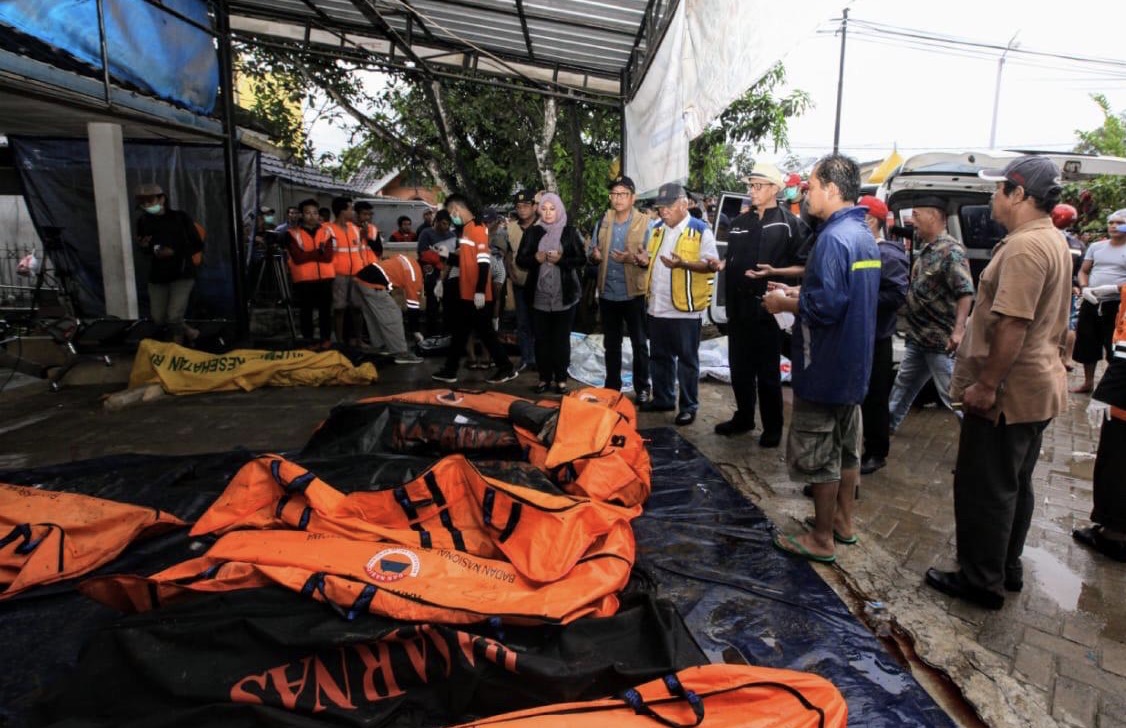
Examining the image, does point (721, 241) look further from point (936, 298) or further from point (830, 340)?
point (830, 340)

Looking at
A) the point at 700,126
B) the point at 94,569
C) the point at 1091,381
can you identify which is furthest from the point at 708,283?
the point at 1091,381

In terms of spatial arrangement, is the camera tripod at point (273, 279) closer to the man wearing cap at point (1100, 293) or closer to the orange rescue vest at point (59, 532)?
the orange rescue vest at point (59, 532)

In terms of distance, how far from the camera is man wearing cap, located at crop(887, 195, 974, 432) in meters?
4.10

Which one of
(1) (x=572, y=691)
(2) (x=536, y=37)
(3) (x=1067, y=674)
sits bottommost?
(3) (x=1067, y=674)

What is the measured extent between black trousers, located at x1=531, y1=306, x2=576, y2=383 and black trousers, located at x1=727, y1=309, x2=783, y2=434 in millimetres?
1687

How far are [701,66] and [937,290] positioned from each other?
218cm

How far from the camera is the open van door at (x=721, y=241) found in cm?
808

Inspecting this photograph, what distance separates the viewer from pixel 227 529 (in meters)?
2.75

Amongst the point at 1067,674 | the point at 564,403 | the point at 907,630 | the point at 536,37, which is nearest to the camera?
the point at 1067,674

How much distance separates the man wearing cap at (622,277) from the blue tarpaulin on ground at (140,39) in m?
4.24

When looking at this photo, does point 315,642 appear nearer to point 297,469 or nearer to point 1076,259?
point 297,469

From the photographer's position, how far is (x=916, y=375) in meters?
4.59

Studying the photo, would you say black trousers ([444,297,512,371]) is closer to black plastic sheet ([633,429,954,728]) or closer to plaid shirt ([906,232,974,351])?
black plastic sheet ([633,429,954,728])

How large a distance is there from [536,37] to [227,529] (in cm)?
562
